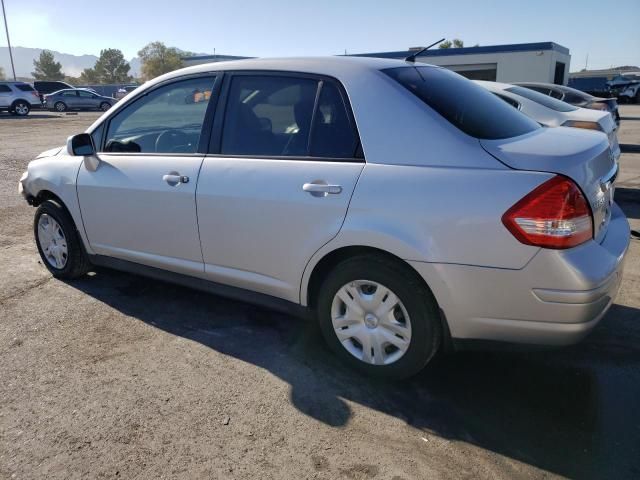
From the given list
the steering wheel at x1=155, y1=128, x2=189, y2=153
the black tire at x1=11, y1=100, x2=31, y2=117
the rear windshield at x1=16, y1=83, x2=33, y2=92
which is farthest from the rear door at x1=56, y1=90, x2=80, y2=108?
the steering wheel at x1=155, y1=128, x2=189, y2=153

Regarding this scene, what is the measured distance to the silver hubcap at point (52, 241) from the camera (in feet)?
14.9

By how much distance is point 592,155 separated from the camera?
276 cm

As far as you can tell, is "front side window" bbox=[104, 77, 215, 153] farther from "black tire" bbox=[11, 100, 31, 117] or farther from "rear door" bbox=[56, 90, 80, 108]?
"rear door" bbox=[56, 90, 80, 108]

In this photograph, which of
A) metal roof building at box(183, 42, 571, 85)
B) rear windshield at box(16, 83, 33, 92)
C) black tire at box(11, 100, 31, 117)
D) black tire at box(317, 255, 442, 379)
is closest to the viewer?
black tire at box(317, 255, 442, 379)

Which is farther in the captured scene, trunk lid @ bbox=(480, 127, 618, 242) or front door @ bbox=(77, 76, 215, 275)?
front door @ bbox=(77, 76, 215, 275)

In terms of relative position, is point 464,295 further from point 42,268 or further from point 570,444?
point 42,268

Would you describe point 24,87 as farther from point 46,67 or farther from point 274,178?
point 46,67

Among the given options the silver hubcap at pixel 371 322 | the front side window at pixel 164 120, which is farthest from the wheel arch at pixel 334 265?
the front side window at pixel 164 120

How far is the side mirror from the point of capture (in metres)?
4.02

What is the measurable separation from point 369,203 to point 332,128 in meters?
0.54

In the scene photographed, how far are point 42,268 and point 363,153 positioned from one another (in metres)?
3.59

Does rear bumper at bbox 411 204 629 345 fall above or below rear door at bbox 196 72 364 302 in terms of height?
below

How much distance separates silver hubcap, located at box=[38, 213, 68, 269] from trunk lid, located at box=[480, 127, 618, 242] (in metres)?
3.55

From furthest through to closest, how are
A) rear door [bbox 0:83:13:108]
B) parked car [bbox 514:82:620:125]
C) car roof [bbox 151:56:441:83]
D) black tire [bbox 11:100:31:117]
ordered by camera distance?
black tire [bbox 11:100:31:117], rear door [bbox 0:83:13:108], parked car [bbox 514:82:620:125], car roof [bbox 151:56:441:83]
